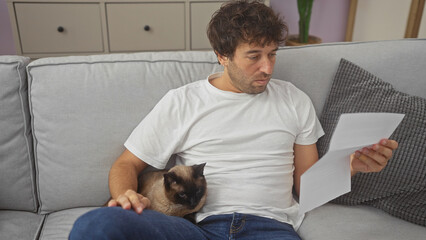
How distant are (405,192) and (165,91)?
92 cm

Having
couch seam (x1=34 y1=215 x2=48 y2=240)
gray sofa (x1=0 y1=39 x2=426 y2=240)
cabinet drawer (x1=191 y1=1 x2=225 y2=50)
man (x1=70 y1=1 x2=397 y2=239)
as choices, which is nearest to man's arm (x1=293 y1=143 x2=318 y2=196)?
man (x1=70 y1=1 x2=397 y2=239)

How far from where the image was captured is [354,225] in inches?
→ 49.2

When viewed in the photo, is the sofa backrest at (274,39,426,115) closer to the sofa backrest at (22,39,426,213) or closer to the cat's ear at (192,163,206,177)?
the sofa backrest at (22,39,426,213)

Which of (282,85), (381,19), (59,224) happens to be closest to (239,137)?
(282,85)

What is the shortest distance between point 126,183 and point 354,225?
772 mm

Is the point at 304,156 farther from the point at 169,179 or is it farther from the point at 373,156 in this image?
the point at 169,179

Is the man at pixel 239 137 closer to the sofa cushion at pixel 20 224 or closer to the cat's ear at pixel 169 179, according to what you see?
the cat's ear at pixel 169 179

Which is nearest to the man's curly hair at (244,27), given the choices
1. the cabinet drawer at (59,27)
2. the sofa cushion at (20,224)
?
the sofa cushion at (20,224)

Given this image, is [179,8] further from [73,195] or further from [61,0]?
[73,195]

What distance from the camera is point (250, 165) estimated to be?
1.23m

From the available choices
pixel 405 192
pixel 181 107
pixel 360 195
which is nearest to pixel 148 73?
pixel 181 107

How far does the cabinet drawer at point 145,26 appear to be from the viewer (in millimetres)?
2854

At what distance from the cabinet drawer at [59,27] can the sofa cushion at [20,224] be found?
1.81 metres

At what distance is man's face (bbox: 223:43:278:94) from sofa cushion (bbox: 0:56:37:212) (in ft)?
2.50
